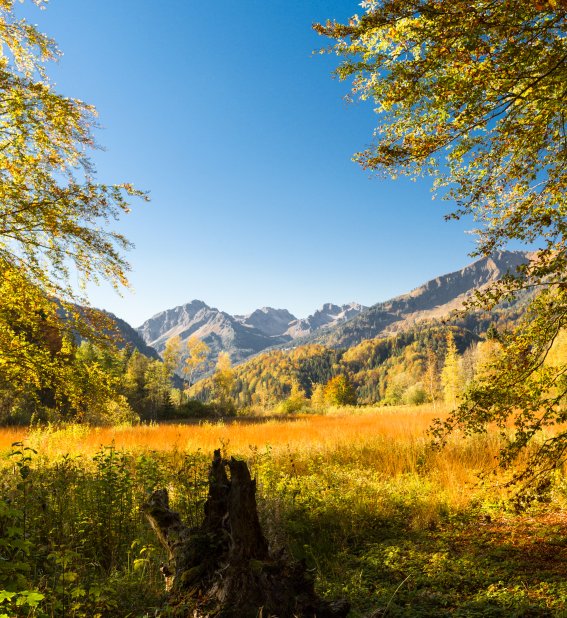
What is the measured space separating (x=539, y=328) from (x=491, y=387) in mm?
903

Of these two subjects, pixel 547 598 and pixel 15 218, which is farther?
pixel 15 218

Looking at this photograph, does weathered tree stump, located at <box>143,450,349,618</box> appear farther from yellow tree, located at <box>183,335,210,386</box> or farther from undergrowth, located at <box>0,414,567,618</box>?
yellow tree, located at <box>183,335,210,386</box>

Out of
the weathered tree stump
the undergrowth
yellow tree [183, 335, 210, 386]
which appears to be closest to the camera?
the weathered tree stump

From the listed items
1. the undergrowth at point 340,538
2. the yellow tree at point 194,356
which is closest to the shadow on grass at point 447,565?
the undergrowth at point 340,538

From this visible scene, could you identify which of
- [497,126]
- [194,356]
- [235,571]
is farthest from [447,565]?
[194,356]

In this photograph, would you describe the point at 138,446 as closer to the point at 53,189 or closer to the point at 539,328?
the point at 53,189

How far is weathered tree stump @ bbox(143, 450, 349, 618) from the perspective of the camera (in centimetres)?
249

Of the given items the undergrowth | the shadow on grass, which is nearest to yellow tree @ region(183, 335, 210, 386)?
the undergrowth

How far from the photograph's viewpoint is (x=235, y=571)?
2.62 meters

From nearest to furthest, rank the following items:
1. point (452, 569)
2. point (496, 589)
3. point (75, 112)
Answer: point (496, 589) → point (452, 569) → point (75, 112)

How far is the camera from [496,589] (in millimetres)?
3379

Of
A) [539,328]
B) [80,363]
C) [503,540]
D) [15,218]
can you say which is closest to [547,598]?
[503,540]

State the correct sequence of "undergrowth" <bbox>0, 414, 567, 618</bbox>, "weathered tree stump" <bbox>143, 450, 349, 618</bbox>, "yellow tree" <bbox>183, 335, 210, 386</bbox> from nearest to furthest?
1. "weathered tree stump" <bbox>143, 450, 349, 618</bbox>
2. "undergrowth" <bbox>0, 414, 567, 618</bbox>
3. "yellow tree" <bbox>183, 335, 210, 386</bbox>

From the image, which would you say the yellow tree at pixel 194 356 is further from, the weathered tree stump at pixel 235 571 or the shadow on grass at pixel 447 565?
the weathered tree stump at pixel 235 571
